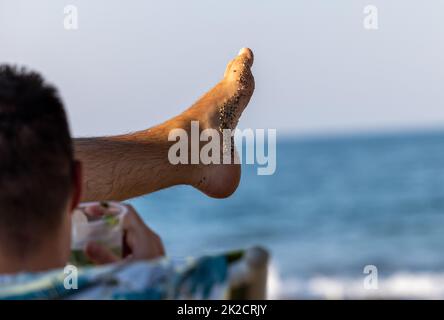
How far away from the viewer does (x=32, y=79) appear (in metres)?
0.78

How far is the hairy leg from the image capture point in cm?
166

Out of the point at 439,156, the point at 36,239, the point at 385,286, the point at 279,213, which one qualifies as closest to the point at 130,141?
the point at 36,239

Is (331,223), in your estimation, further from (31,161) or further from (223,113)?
(31,161)

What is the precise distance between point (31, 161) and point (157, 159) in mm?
991

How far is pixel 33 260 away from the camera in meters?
0.75

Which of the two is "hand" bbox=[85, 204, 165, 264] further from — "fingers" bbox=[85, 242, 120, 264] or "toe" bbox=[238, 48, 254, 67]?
"toe" bbox=[238, 48, 254, 67]

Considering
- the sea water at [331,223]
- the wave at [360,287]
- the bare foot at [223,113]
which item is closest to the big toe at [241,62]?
the bare foot at [223,113]

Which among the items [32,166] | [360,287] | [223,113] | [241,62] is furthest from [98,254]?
[360,287]

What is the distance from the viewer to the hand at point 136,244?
0.87 metres

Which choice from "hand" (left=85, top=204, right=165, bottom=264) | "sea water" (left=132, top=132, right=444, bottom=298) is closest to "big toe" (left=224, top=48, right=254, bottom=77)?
"hand" (left=85, top=204, right=165, bottom=264)

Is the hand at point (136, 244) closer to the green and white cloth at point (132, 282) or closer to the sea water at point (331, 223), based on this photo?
the green and white cloth at point (132, 282)

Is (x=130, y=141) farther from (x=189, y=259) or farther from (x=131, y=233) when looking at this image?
(x=189, y=259)

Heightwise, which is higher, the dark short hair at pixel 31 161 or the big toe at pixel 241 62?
the big toe at pixel 241 62

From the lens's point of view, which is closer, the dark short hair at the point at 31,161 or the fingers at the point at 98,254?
the dark short hair at the point at 31,161
